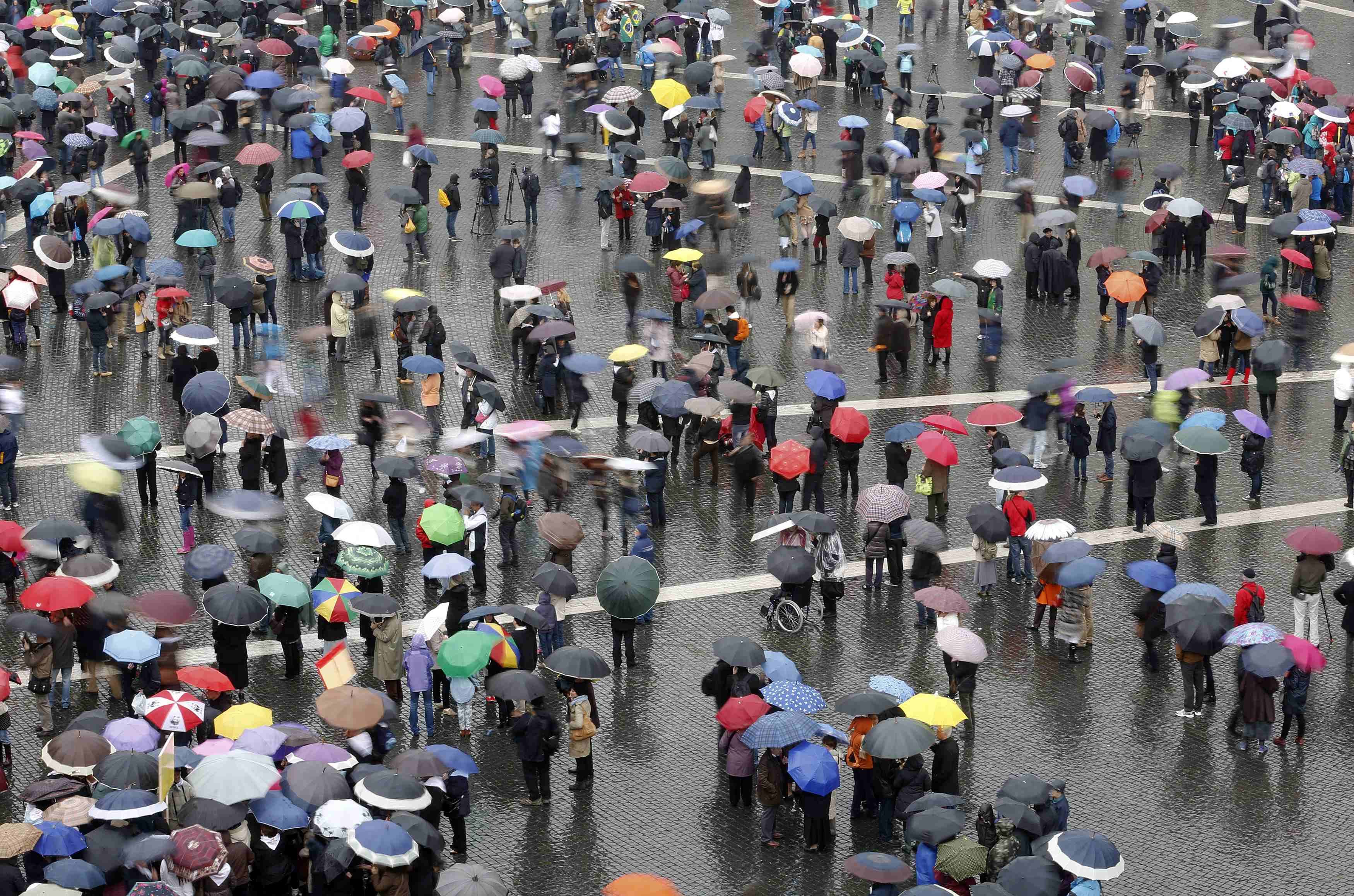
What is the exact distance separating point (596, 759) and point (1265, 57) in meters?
29.6

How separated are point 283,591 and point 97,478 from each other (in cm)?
377

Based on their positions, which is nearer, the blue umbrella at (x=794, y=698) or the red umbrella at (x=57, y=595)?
the blue umbrella at (x=794, y=698)

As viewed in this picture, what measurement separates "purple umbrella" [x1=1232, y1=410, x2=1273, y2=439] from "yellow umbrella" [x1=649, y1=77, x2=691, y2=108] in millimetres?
17878

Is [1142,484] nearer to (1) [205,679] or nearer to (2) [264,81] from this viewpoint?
(1) [205,679]

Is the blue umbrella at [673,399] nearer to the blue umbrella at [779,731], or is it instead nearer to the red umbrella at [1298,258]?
the blue umbrella at [779,731]

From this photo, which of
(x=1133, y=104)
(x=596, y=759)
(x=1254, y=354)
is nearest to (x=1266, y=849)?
(x=596, y=759)

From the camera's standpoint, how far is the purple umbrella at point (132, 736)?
57.3 feet

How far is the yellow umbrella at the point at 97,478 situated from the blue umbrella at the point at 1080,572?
37.5 feet

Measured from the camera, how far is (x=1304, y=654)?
64.4 ft

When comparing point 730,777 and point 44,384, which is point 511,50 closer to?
point 44,384

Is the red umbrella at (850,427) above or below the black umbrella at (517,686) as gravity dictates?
above

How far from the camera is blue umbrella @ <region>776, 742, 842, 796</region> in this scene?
17641 millimetres

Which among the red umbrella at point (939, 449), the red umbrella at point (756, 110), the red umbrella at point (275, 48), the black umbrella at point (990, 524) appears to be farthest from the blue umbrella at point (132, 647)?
the red umbrella at point (275, 48)

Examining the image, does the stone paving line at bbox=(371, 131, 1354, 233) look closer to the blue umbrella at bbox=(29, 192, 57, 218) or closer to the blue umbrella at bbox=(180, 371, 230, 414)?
the blue umbrella at bbox=(29, 192, 57, 218)
